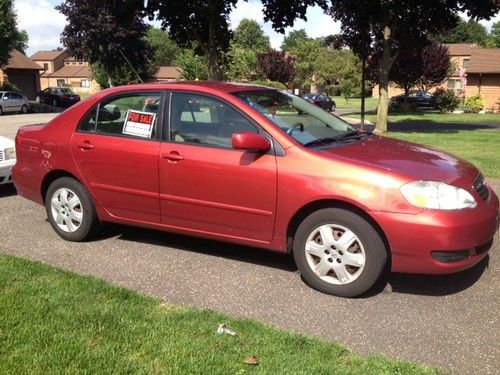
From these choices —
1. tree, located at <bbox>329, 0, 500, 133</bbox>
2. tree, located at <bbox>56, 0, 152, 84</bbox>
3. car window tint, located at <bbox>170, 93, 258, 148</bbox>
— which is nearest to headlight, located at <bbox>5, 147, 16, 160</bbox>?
car window tint, located at <bbox>170, 93, 258, 148</bbox>

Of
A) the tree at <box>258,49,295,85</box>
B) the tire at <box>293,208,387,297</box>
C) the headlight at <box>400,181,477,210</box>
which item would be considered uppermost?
the tree at <box>258,49,295,85</box>

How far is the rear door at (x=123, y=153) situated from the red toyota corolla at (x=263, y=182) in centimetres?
1

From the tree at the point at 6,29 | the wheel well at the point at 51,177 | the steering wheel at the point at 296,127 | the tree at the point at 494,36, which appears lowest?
the wheel well at the point at 51,177

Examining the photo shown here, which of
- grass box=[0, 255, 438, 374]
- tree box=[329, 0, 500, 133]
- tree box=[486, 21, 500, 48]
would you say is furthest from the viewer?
tree box=[486, 21, 500, 48]

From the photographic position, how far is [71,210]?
547 centimetres

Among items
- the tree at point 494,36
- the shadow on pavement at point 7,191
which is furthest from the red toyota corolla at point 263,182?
the tree at point 494,36

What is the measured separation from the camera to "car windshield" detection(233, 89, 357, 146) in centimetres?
456

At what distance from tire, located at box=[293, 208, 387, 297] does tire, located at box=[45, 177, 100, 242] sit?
2207 millimetres

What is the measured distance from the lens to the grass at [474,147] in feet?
34.3

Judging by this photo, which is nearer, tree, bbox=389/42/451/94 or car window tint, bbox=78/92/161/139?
car window tint, bbox=78/92/161/139

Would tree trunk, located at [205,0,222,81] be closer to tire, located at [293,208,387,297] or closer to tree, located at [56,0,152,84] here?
tire, located at [293,208,387,297]

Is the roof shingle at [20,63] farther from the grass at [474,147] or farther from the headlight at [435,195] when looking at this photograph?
the headlight at [435,195]

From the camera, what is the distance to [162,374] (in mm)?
3000

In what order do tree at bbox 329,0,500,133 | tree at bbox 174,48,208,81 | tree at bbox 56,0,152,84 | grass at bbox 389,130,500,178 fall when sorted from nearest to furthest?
1. grass at bbox 389,130,500,178
2. tree at bbox 329,0,500,133
3. tree at bbox 56,0,152,84
4. tree at bbox 174,48,208,81
